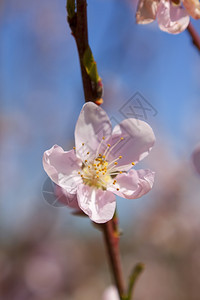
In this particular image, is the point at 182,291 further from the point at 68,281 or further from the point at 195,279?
the point at 68,281

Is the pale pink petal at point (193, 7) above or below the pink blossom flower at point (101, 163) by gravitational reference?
above

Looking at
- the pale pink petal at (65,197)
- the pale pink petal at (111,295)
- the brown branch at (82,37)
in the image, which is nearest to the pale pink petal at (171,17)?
the brown branch at (82,37)

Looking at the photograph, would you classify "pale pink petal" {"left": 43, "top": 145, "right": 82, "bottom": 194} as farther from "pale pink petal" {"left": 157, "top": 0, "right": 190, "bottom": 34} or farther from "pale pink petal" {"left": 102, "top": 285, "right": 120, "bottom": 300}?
"pale pink petal" {"left": 102, "top": 285, "right": 120, "bottom": 300}

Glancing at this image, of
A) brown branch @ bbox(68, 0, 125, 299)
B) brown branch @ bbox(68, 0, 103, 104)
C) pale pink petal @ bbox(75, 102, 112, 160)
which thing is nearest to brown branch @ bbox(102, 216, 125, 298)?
brown branch @ bbox(68, 0, 125, 299)

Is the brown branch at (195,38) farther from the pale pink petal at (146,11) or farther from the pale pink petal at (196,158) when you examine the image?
the pale pink petal at (196,158)

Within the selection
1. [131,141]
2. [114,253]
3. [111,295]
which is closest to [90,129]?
[131,141]

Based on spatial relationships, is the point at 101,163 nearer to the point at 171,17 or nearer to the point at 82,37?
the point at 82,37
